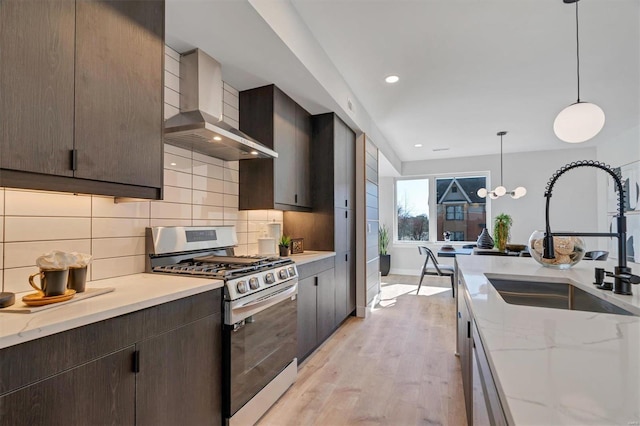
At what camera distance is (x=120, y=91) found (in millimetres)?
1410

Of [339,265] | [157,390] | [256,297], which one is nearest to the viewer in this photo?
[157,390]

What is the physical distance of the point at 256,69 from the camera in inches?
92.8

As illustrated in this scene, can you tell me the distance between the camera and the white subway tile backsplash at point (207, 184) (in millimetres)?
2279

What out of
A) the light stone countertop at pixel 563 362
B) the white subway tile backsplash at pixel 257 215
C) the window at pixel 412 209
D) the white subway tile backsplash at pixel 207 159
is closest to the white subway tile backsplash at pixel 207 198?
the white subway tile backsplash at pixel 207 159

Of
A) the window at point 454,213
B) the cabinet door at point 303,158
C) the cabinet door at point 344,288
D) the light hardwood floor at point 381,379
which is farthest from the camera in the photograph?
the window at point 454,213

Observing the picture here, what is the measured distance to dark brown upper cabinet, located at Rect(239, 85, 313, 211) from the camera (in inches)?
104

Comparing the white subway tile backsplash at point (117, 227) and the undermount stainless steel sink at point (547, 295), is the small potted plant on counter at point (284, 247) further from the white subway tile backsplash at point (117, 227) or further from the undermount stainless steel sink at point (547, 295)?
the undermount stainless steel sink at point (547, 295)

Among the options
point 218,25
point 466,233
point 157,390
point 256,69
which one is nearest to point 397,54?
point 256,69

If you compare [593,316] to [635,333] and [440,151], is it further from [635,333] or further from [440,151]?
[440,151]

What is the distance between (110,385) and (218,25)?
189 centimetres

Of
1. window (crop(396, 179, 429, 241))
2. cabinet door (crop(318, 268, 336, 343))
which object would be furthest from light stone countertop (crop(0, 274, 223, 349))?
window (crop(396, 179, 429, 241))

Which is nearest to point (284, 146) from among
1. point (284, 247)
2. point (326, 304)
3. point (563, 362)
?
point (284, 247)

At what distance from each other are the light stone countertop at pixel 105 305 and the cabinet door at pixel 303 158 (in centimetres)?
164

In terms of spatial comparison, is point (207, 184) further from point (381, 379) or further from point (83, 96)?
point (381, 379)
